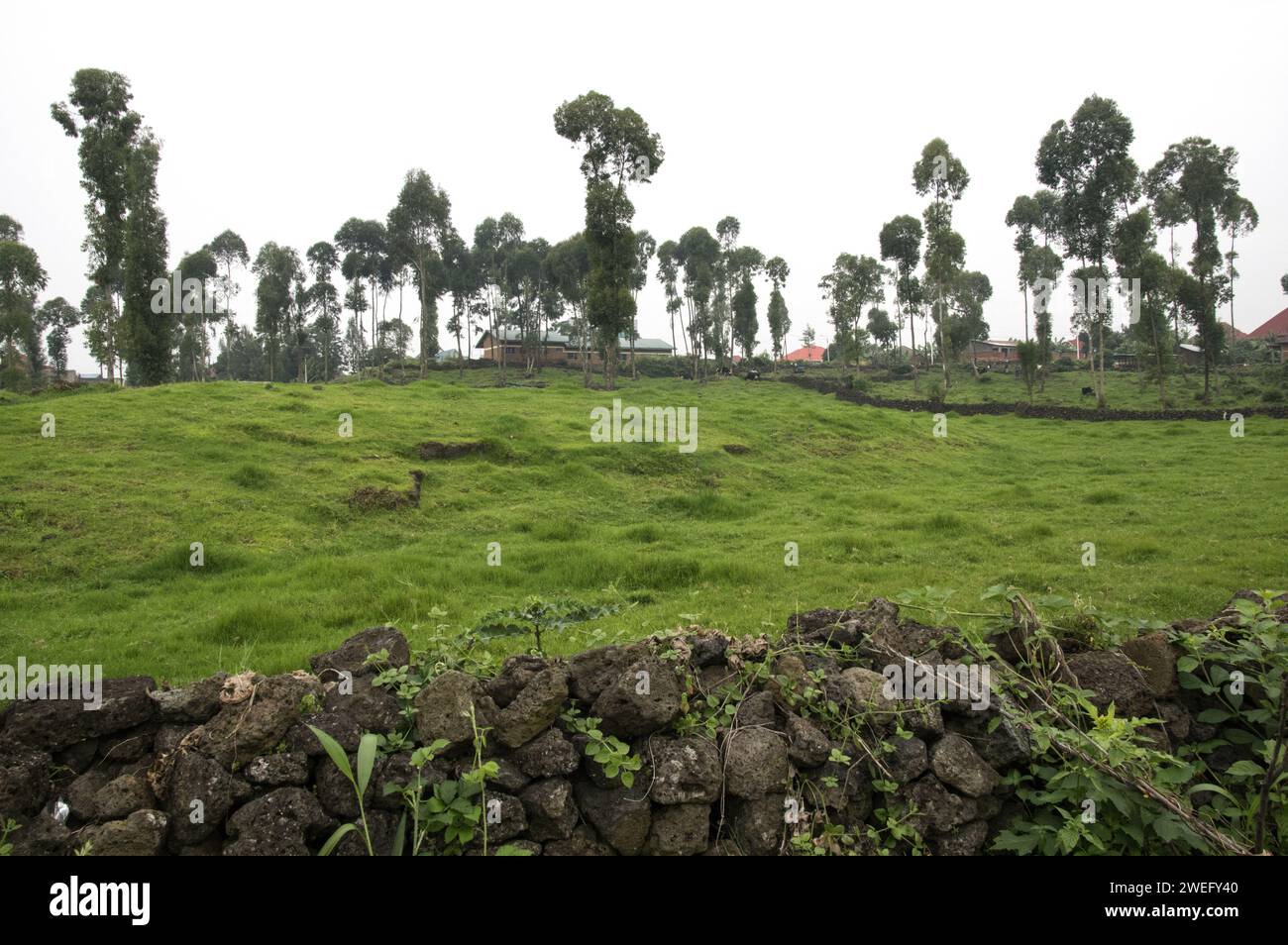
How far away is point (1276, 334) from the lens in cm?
7700

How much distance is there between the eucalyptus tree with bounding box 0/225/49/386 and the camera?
48844 mm

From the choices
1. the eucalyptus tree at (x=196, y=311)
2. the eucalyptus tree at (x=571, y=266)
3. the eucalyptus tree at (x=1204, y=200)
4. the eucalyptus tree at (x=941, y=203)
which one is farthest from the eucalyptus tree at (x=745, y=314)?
the eucalyptus tree at (x=196, y=311)

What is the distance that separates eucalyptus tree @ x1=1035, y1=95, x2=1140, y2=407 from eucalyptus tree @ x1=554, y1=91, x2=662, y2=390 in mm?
24479

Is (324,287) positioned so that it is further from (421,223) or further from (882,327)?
(882,327)

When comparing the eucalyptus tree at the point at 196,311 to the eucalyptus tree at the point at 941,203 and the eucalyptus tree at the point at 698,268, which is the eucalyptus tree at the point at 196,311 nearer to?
the eucalyptus tree at the point at 698,268

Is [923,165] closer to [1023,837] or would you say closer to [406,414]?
[406,414]

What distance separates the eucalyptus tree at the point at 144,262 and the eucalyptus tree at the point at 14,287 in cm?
1741

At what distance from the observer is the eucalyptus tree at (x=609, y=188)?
4166 cm

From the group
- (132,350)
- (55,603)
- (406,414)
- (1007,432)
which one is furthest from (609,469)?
(132,350)

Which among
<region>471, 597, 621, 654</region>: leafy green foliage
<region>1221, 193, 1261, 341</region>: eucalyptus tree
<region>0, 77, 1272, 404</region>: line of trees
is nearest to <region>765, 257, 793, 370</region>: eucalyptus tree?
<region>0, 77, 1272, 404</region>: line of trees

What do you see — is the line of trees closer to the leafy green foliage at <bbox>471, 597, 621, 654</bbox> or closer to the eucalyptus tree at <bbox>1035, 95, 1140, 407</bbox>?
the eucalyptus tree at <bbox>1035, 95, 1140, 407</bbox>

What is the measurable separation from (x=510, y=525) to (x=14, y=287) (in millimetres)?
58671
